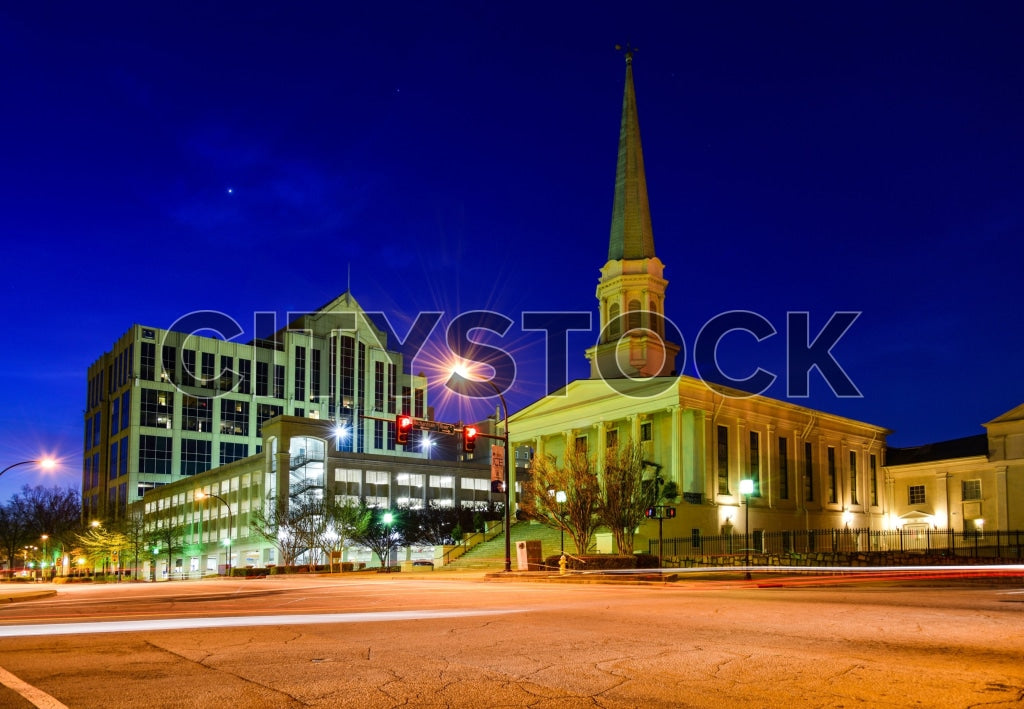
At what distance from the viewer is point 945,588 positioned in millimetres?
21141

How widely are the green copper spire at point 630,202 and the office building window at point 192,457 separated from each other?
216ft

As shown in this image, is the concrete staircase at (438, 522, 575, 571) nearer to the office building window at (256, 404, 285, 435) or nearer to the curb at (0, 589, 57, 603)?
the curb at (0, 589, 57, 603)

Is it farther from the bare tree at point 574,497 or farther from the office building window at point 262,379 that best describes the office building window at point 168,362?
the bare tree at point 574,497

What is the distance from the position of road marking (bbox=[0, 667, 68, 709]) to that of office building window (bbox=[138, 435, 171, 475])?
107773mm

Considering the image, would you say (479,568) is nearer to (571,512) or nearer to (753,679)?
(571,512)

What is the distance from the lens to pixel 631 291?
65812mm

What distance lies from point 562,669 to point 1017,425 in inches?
2318

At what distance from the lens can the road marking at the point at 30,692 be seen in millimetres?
6836

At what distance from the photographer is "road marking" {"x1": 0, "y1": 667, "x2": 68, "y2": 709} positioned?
22.4 ft

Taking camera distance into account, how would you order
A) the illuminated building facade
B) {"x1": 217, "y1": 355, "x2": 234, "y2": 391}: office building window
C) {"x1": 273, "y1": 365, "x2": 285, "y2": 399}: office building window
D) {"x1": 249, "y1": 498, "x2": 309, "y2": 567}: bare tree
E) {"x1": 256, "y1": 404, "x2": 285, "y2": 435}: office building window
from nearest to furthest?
{"x1": 249, "y1": 498, "x2": 309, "y2": 567}: bare tree, the illuminated building facade, {"x1": 217, "y1": 355, "x2": 234, "y2": 391}: office building window, {"x1": 256, "y1": 404, "x2": 285, "y2": 435}: office building window, {"x1": 273, "y1": 365, "x2": 285, "y2": 399}: office building window

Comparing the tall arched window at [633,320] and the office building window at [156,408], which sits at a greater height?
the tall arched window at [633,320]

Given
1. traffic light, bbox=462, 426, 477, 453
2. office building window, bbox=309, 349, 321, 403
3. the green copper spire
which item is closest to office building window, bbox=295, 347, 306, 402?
office building window, bbox=309, 349, 321, 403

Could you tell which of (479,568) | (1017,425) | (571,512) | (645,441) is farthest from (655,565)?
(1017,425)

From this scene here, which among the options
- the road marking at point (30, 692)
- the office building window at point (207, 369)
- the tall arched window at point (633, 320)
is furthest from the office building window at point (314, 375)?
the road marking at point (30, 692)
